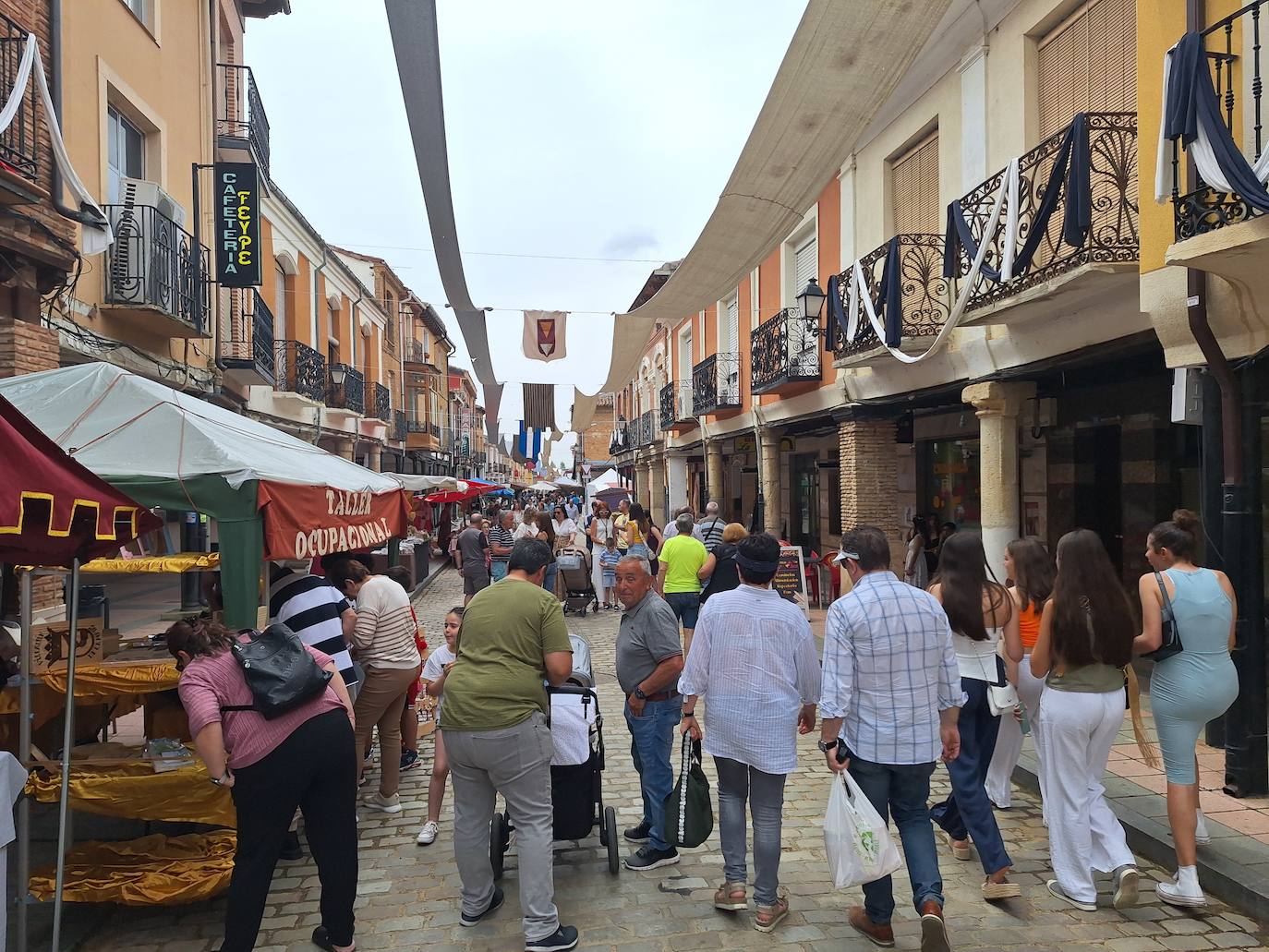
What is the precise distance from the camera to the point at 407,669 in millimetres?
5359

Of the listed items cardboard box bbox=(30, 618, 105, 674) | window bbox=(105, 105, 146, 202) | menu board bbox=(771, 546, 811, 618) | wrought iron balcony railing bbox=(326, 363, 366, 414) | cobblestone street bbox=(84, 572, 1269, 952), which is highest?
window bbox=(105, 105, 146, 202)

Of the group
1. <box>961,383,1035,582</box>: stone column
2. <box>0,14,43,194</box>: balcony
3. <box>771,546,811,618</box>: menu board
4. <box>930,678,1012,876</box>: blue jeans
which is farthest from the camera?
<box>771,546,811,618</box>: menu board

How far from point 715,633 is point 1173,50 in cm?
475

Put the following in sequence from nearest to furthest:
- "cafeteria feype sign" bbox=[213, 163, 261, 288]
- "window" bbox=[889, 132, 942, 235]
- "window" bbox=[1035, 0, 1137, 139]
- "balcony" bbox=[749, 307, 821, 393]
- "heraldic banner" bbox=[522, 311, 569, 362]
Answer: "window" bbox=[1035, 0, 1137, 139] < "window" bbox=[889, 132, 942, 235] < "cafeteria feype sign" bbox=[213, 163, 261, 288] < "balcony" bbox=[749, 307, 821, 393] < "heraldic banner" bbox=[522, 311, 569, 362]

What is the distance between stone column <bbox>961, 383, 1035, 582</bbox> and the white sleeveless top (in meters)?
5.41

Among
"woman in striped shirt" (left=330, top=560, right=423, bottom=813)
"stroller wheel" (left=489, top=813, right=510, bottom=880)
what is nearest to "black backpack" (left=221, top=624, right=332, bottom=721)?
"stroller wheel" (left=489, top=813, right=510, bottom=880)

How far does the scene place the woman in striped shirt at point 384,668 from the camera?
5.26 metres

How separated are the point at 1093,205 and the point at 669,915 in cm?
665

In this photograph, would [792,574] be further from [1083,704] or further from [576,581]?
[1083,704]

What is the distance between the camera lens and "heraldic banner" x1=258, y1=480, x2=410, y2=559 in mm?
4246

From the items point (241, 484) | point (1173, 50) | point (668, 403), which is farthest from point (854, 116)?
point (668, 403)

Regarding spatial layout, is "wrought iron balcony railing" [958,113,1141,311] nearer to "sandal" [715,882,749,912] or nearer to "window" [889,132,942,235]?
"window" [889,132,942,235]

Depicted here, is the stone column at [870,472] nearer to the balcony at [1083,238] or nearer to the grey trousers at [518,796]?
the balcony at [1083,238]

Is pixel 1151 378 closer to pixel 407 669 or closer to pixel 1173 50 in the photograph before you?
pixel 1173 50
